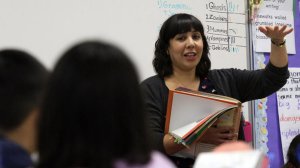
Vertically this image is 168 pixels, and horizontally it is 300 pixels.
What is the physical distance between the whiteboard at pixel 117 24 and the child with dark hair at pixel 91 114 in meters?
0.80

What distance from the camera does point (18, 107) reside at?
81 centimetres

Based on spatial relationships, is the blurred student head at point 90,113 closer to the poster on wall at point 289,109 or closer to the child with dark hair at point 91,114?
the child with dark hair at point 91,114

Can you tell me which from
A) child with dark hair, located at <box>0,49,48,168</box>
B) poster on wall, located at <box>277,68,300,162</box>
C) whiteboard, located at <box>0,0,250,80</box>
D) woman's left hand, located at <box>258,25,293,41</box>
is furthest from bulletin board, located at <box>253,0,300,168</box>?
child with dark hair, located at <box>0,49,48,168</box>

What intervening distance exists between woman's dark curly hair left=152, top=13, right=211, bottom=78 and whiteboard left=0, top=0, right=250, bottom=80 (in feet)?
0.47

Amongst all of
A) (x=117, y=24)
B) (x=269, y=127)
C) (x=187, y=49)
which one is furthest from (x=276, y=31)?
(x=269, y=127)

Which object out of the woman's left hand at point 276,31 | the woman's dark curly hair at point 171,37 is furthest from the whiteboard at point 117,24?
the woman's left hand at point 276,31

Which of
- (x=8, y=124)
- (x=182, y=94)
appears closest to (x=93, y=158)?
(x=8, y=124)

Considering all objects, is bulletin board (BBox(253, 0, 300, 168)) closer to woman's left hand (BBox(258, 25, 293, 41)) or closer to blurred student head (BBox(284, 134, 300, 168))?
blurred student head (BBox(284, 134, 300, 168))

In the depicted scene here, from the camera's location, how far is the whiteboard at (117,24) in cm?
177

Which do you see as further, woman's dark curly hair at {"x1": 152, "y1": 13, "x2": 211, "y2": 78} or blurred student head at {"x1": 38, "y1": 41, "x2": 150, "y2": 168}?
woman's dark curly hair at {"x1": 152, "y1": 13, "x2": 211, "y2": 78}

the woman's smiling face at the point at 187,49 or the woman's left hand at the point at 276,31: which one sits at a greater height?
the woman's left hand at the point at 276,31

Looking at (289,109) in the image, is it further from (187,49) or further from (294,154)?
(187,49)

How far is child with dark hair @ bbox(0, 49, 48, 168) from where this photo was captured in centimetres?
79

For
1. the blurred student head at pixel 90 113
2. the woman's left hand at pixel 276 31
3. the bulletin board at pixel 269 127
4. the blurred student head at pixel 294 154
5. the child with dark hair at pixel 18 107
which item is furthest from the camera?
the bulletin board at pixel 269 127
